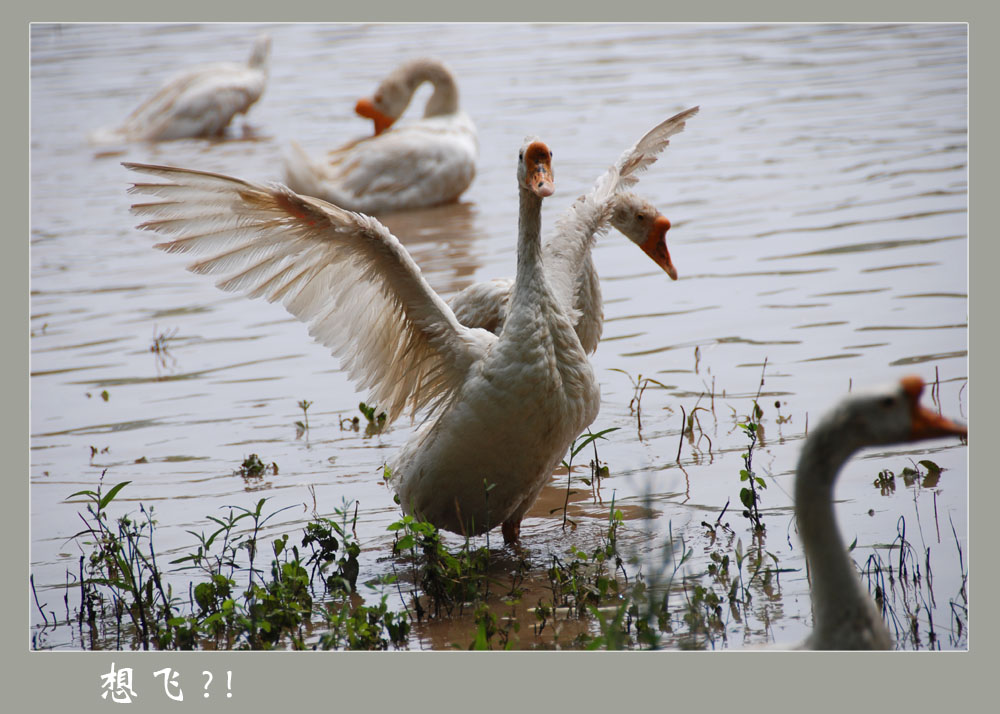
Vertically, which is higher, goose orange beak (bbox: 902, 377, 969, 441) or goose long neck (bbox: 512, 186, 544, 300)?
goose long neck (bbox: 512, 186, 544, 300)

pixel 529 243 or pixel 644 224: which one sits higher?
pixel 644 224

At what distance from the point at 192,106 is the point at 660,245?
900 centimetres

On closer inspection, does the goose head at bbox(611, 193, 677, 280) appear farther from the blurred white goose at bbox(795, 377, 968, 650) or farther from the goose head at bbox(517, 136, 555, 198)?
the blurred white goose at bbox(795, 377, 968, 650)

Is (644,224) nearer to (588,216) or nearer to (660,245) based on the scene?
(660,245)

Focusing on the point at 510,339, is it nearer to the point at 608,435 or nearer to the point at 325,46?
the point at 608,435

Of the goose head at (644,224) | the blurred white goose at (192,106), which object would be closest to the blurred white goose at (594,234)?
the goose head at (644,224)

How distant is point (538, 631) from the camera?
4090 millimetres

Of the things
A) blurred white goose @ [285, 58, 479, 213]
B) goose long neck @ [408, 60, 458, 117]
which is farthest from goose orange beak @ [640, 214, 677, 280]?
goose long neck @ [408, 60, 458, 117]

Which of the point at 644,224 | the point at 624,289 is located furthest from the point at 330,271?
the point at 624,289

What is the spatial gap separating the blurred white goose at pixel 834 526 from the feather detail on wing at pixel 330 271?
1.87 metres

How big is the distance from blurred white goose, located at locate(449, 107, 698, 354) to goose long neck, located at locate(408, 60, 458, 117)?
199 inches

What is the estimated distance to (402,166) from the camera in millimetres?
10445

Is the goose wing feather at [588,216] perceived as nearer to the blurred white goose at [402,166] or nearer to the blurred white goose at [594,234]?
the blurred white goose at [594,234]

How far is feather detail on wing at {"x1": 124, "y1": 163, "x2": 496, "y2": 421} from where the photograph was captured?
447 centimetres
